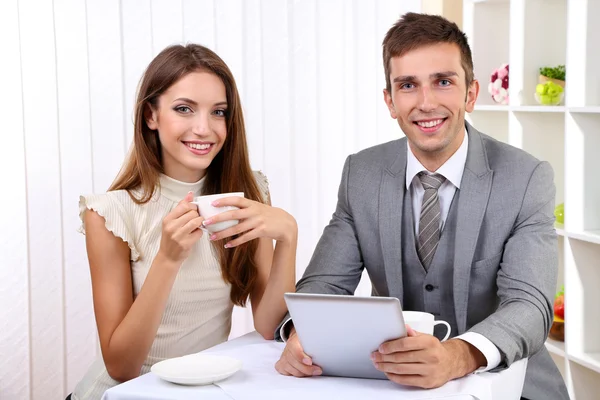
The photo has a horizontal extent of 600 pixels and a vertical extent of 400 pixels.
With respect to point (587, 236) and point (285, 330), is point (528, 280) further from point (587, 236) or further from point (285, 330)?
point (587, 236)

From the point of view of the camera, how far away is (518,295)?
1.68 m

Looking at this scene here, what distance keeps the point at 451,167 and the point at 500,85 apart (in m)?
1.59

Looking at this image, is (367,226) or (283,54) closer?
(367,226)

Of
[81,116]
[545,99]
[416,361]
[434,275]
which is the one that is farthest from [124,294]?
[545,99]

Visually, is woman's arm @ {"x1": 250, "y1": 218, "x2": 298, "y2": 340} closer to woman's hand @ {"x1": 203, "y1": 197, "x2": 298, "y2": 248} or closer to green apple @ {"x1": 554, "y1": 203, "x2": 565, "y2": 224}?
woman's hand @ {"x1": 203, "y1": 197, "x2": 298, "y2": 248}

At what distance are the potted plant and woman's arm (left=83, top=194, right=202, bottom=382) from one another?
6.10 feet

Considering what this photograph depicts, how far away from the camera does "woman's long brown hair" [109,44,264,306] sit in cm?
204

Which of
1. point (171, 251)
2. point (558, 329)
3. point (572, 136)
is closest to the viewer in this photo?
point (171, 251)

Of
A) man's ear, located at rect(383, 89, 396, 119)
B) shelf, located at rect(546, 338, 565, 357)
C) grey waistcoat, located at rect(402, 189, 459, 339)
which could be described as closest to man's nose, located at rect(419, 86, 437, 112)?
man's ear, located at rect(383, 89, 396, 119)

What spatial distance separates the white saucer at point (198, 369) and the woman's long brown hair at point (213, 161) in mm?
557

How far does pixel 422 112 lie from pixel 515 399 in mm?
731

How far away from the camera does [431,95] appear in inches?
75.9

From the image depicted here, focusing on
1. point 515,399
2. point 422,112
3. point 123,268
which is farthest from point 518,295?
point 123,268

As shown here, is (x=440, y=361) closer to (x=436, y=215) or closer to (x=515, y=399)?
(x=515, y=399)
